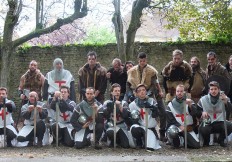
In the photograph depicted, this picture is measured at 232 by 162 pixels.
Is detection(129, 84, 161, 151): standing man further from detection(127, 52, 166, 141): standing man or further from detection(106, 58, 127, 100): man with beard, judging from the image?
detection(106, 58, 127, 100): man with beard

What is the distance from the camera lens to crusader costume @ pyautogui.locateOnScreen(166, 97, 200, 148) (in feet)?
28.5

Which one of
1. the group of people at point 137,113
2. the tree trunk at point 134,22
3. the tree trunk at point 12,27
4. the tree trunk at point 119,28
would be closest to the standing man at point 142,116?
the group of people at point 137,113

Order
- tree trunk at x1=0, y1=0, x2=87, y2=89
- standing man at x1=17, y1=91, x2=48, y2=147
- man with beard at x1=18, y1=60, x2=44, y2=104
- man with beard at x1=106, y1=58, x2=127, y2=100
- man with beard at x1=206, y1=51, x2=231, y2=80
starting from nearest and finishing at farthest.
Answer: standing man at x1=17, y1=91, x2=48, y2=147 → man with beard at x1=206, y1=51, x2=231, y2=80 → man with beard at x1=106, y1=58, x2=127, y2=100 → man with beard at x1=18, y1=60, x2=44, y2=104 → tree trunk at x1=0, y1=0, x2=87, y2=89

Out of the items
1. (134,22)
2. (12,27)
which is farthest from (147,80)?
(12,27)

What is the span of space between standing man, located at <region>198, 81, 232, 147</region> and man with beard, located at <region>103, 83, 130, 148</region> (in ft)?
4.98

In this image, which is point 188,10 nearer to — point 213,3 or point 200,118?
point 213,3

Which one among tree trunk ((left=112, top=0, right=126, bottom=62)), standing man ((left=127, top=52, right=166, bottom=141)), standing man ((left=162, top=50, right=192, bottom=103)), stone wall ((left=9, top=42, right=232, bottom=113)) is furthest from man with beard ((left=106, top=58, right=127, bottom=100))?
stone wall ((left=9, top=42, right=232, bottom=113))

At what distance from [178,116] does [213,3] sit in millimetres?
6894

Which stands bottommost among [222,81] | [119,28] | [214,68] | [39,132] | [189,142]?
[189,142]

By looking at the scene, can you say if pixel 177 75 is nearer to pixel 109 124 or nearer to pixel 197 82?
pixel 197 82

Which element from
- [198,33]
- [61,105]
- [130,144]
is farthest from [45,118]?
[198,33]

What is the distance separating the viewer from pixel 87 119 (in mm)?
9055

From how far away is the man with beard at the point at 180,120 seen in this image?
8.66m

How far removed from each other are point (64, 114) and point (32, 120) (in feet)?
2.26
